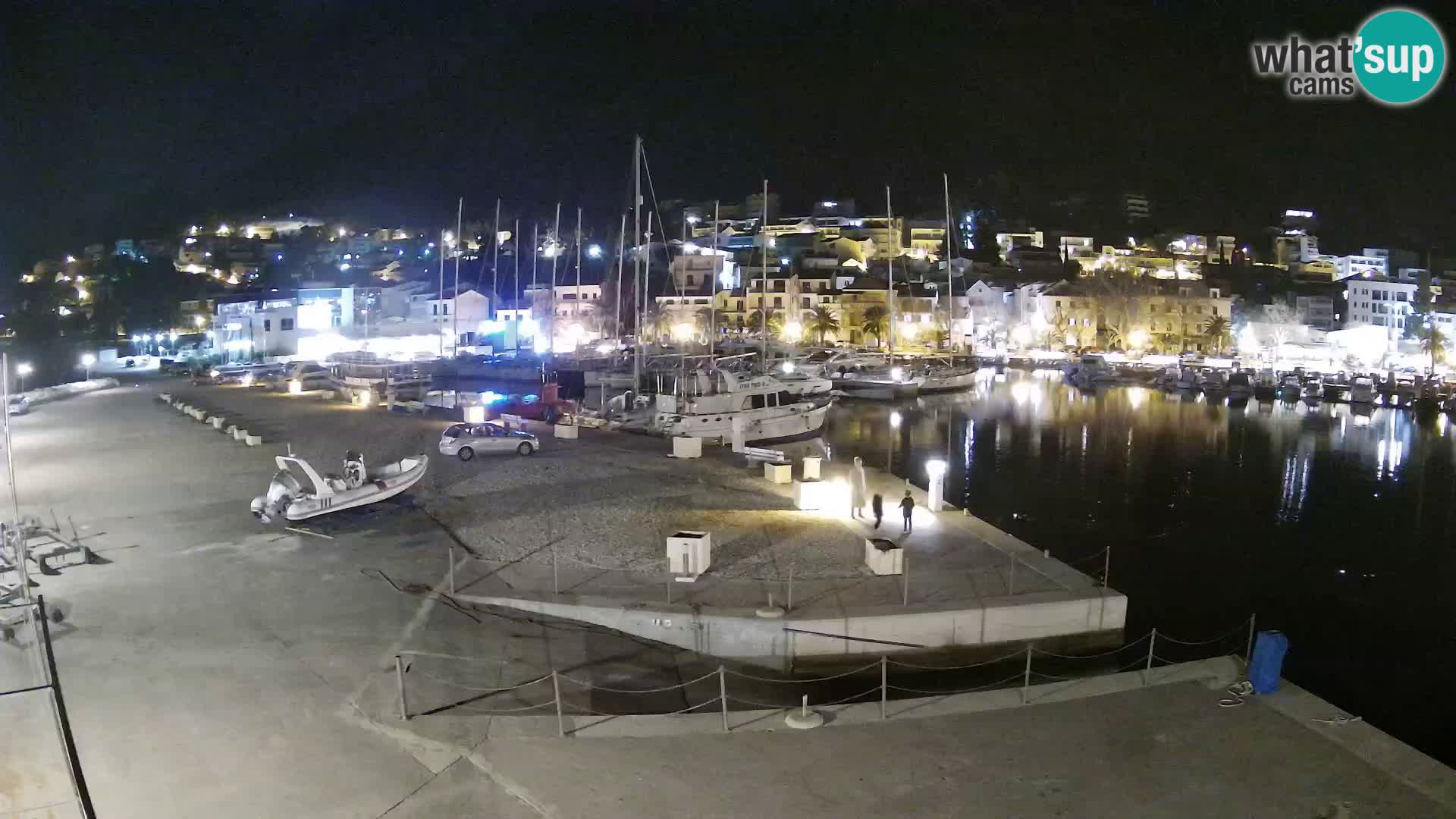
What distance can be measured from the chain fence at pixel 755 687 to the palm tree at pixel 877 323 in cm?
8198

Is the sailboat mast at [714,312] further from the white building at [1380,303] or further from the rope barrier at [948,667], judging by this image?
the white building at [1380,303]

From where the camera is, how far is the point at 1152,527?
22859 millimetres

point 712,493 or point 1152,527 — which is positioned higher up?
point 712,493

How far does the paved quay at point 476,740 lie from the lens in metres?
6.61

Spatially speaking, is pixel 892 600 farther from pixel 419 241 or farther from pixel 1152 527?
pixel 419 241

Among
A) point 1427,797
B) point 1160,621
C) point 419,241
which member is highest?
point 419,241

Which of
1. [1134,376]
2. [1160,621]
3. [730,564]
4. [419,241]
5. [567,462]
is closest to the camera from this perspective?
[730,564]

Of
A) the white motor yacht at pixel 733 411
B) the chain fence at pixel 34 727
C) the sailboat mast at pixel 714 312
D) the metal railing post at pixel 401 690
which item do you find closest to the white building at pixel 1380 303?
the sailboat mast at pixel 714 312

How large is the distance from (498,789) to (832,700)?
478cm

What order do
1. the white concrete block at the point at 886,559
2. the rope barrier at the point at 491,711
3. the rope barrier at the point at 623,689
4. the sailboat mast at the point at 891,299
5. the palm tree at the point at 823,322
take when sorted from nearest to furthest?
the rope barrier at the point at 491,711
the rope barrier at the point at 623,689
the white concrete block at the point at 886,559
the sailboat mast at the point at 891,299
the palm tree at the point at 823,322

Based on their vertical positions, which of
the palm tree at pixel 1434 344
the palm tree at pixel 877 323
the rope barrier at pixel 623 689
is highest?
the palm tree at pixel 877 323

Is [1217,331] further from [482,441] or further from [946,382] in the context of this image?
[482,441]

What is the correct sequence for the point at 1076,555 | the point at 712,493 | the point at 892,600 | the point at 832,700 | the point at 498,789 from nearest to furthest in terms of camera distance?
the point at 498,789
the point at 832,700
the point at 892,600
the point at 712,493
the point at 1076,555

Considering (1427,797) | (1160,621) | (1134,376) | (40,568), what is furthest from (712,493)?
(1134,376)
